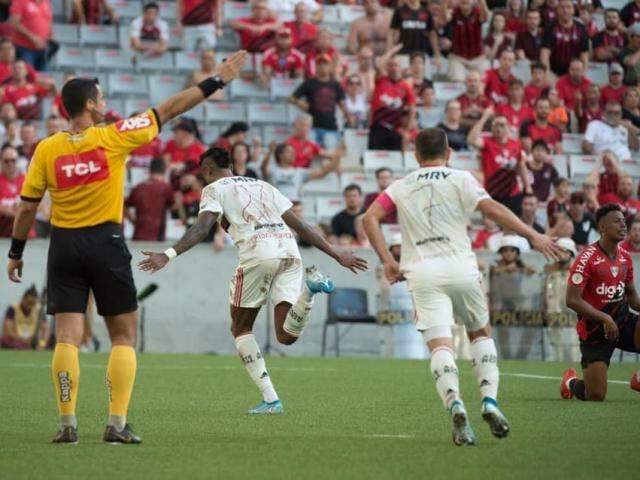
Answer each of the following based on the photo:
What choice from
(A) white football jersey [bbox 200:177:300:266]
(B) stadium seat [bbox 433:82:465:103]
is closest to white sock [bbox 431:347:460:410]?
(A) white football jersey [bbox 200:177:300:266]

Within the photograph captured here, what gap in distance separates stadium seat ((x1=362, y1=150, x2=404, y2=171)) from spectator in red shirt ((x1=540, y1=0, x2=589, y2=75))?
4833 mm

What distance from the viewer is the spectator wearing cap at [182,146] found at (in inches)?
864

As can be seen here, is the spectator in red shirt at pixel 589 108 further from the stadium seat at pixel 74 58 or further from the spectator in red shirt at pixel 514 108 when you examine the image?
the stadium seat at pixel 74 58

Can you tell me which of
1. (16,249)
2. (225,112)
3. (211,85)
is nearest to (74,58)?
(225,112)

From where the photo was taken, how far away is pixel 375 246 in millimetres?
8547

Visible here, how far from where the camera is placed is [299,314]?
443 inches

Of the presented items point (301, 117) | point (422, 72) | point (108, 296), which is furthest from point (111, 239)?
point (422, 72)

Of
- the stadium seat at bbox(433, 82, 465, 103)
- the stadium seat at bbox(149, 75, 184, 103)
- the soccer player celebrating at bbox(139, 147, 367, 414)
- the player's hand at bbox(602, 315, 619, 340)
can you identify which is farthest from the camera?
the stadium seat at bbox(433, 82, 465, 103)

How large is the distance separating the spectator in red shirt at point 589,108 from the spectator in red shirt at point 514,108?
4.89ft

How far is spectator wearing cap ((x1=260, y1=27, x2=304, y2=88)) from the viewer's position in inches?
965

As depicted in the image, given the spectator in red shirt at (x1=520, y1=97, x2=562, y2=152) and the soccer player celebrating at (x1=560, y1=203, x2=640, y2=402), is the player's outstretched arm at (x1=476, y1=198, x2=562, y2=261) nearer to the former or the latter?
the soccer player celebrating at (x1=560, y1=203, x2=640, y2=402)

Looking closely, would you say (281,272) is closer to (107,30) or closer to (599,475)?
(599,475)

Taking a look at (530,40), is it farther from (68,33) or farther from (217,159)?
(217,159)

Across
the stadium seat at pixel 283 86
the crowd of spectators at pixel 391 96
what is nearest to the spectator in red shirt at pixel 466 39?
the crowd of spectators at pixel 391 96
